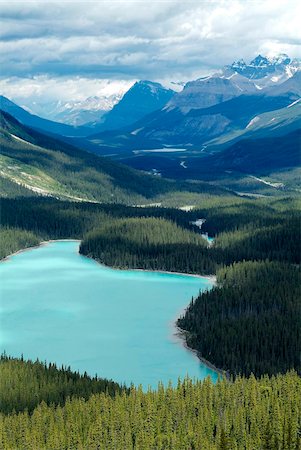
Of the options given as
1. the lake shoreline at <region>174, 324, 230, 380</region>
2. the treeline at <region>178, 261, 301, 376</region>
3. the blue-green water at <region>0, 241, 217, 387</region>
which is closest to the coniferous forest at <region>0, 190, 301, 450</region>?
the treeline at <region>178, 261, 301, 376</region>

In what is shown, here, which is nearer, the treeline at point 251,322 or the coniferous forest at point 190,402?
the coniferous forest at point 190,402

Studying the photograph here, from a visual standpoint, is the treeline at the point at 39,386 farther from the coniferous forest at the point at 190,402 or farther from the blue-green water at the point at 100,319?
the blue-green water at the point at 100,319

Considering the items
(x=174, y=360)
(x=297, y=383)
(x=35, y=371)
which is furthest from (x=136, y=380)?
(x=297, y=383)

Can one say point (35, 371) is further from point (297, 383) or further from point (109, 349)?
point (297, 383)

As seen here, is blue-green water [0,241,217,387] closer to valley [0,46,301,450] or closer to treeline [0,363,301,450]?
valley [0,46,301,450]

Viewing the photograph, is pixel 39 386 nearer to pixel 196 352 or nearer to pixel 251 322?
pixel 196 352

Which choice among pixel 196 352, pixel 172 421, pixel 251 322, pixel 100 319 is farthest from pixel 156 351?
pixel 172 421

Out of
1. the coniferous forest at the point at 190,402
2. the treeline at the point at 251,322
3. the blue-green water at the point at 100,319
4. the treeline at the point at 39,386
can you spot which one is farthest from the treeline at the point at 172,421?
the blue-green water at the point at 100,319
